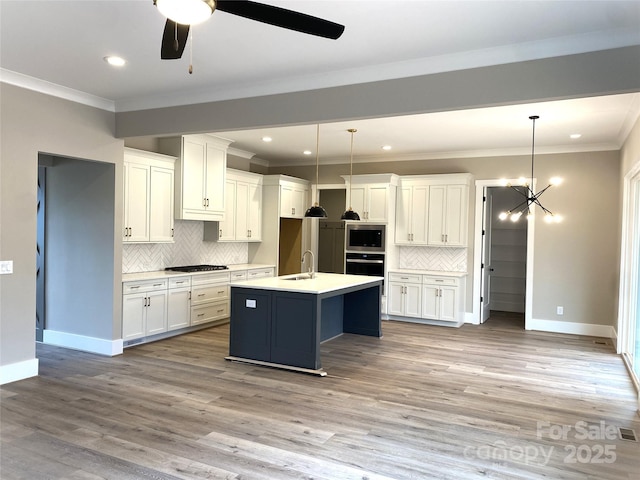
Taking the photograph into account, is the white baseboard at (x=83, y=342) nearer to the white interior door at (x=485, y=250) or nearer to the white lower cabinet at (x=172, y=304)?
the white lower cabinet at (x=172, y=304)

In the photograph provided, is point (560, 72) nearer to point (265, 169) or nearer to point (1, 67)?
point (1, 67)

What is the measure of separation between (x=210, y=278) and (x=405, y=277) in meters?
3.15

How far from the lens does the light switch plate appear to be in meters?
4.26

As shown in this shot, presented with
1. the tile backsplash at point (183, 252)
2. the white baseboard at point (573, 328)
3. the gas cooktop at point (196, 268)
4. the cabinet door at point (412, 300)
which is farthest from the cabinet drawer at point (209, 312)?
the white baseboard at point (573, 328)

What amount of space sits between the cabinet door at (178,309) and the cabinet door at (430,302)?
367 cm

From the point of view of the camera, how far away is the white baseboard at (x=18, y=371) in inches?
169

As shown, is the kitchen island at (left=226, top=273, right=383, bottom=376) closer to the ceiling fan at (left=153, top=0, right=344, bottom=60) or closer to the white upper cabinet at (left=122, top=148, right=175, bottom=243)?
the white upper cabinet at (left=122, top=148, right=175, bottom=243)

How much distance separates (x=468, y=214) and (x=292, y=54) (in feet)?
16.1

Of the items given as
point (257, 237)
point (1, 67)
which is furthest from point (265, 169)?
point (1, 67)

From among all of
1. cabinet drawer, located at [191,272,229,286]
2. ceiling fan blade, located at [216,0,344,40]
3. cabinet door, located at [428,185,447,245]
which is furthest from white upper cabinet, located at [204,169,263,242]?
ceiling fan blade, located at [216,0,344,40]

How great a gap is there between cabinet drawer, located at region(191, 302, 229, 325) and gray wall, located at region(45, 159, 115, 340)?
1.35 m

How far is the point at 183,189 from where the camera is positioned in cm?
629

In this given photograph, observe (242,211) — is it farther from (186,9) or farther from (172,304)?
(186,9)

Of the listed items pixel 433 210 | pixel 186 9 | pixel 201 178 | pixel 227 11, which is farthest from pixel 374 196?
pixel 186 9
